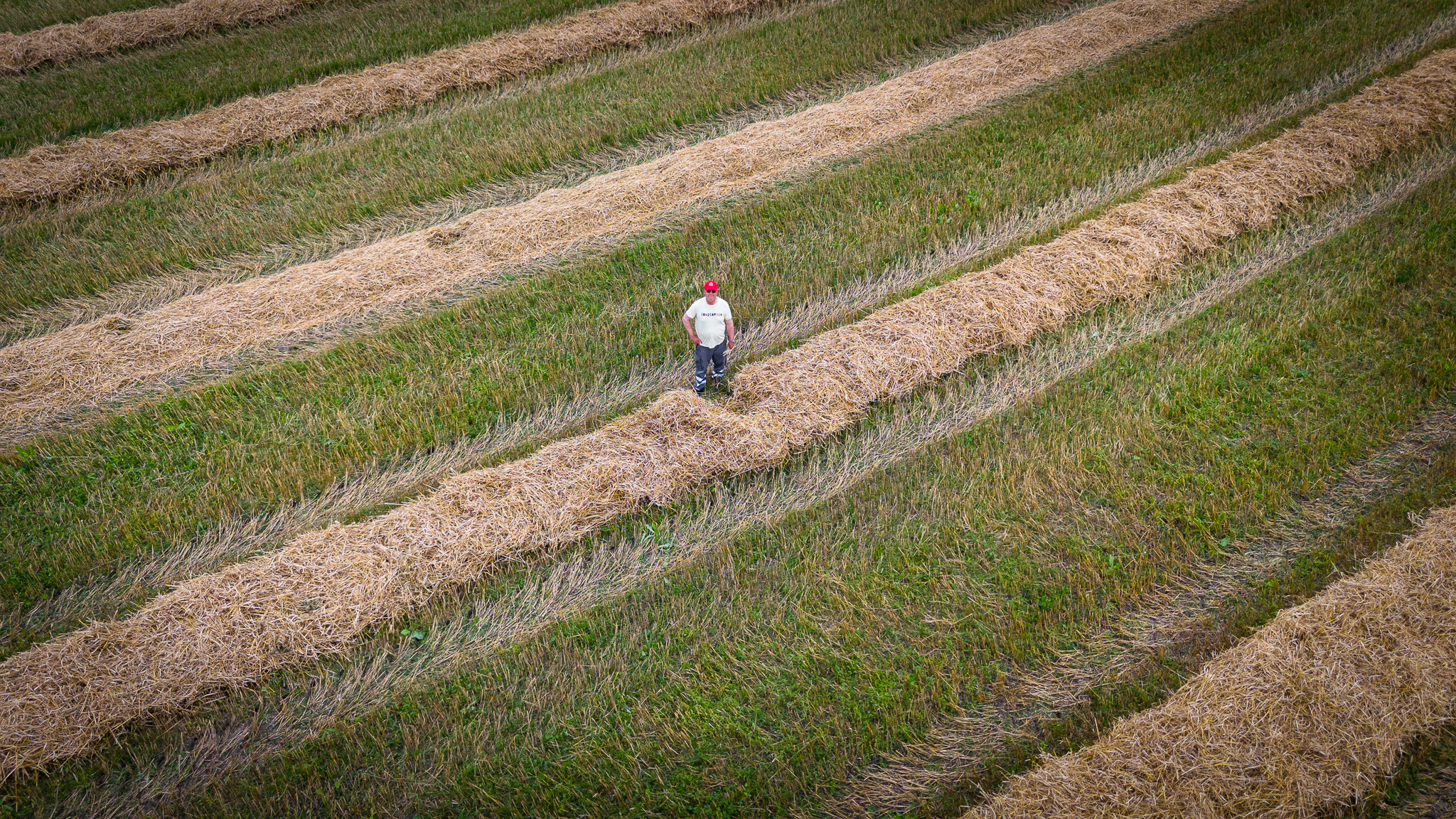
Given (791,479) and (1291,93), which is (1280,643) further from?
(1291,93)

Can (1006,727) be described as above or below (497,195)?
below

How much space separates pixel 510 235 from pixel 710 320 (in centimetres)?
457

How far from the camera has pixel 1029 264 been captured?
38.3 feet

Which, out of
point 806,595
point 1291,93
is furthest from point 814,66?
point 806,595

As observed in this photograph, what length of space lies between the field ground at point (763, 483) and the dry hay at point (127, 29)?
11.1 ft

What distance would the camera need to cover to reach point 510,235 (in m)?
12.9

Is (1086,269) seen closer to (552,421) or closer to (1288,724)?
(1288,724)

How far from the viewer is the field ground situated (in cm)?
715

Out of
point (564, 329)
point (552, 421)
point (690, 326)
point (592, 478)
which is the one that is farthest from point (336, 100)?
point (592, 478)

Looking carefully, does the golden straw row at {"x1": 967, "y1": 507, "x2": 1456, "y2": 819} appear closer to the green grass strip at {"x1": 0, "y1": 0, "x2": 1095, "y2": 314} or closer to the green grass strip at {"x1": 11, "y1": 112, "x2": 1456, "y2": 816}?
the green grass strip at {"x1": 11, "y1": 112, "x2": 1456, "y2": 816}

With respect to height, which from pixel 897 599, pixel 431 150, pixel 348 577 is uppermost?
pixel 431 150

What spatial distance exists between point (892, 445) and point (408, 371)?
5863 millimetres

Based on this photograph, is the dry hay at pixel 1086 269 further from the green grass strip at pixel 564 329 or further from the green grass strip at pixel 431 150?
the green grass strip at pixel 431 150

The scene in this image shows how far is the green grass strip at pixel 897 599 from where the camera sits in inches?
277
